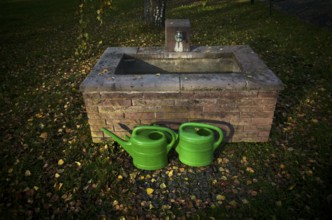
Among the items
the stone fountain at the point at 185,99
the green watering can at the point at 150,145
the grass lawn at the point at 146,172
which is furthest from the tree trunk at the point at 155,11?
the green watering can at the point at 150,145

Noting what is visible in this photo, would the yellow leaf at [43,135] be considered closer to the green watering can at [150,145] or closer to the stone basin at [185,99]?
the stone basin at [185,99]

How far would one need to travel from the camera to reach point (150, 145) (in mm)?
3221

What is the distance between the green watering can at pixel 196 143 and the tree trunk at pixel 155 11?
697 cm

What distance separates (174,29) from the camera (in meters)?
4.41

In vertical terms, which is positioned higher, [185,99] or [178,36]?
[178,36]

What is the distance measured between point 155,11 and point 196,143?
7.34 m

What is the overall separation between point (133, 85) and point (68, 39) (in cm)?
757

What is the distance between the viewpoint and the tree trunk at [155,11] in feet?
29.9

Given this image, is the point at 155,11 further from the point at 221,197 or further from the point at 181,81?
the point at 221,197

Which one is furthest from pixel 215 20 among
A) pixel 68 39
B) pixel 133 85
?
pixel 133 85

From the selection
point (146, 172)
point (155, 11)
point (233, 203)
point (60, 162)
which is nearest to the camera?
Answer: point (233, 203)

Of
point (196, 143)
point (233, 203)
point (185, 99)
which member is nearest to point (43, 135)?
point (185, 99)

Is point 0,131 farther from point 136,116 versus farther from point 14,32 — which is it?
point 14,32

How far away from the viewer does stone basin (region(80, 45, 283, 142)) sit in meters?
3.41
